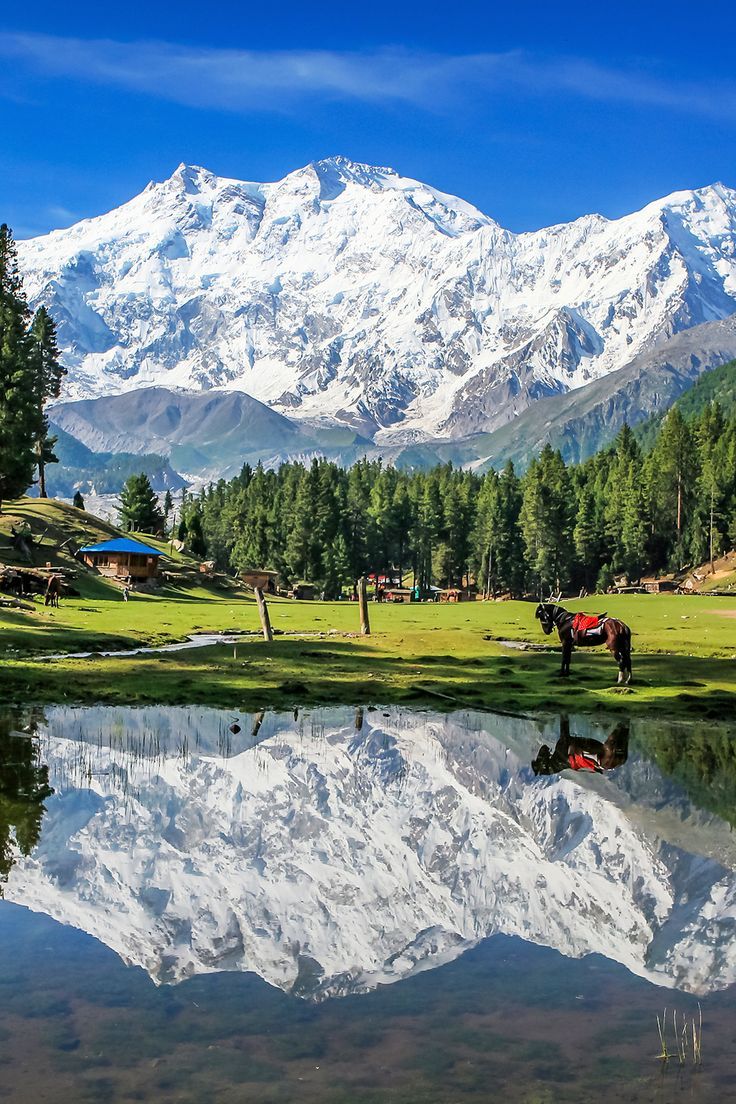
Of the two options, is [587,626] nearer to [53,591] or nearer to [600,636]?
[600,636]

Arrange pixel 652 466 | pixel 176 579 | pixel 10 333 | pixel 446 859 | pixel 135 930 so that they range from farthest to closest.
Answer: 1. pixel 652 466
2. pixel 176 579
3. pixel 10 333
4. pixel 446 859
5. pixel 135 930

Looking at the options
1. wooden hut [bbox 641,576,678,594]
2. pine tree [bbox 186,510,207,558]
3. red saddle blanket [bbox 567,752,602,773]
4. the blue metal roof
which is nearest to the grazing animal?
the blue metal roof

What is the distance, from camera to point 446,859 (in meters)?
17.7

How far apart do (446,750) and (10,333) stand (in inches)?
3351

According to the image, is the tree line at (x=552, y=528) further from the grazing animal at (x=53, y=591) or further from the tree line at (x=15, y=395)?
the grazing animal at (x=53, y=591)

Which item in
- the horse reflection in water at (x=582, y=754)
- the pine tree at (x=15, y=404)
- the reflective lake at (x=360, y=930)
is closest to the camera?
the reflective lake at (x=360, y=930)

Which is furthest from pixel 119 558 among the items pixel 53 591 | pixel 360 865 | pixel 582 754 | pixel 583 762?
pixel 360 865

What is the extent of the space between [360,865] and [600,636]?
2604 centimetres

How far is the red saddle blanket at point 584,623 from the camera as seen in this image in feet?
136

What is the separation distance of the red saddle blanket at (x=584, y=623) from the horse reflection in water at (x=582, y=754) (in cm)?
989

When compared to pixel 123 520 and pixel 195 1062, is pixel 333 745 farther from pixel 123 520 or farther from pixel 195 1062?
pixel 123 520

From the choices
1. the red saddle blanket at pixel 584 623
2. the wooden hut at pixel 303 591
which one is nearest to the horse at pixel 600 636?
the red saddle blanket at pixel 584 623

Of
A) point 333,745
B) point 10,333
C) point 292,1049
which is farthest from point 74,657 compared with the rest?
point 10,333

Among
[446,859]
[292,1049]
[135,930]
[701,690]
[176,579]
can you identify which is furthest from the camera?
[176,579]
